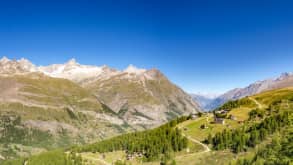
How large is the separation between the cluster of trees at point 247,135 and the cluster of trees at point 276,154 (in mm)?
22244

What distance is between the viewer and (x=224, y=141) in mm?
183750

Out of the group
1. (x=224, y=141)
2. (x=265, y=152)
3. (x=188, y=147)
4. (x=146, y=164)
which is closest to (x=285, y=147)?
(x=265, y=152)

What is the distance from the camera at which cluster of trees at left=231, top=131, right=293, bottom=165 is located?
4621 inches

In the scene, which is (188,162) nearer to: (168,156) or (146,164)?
(168,156)

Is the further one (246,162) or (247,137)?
(247,137)

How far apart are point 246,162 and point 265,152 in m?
10.1

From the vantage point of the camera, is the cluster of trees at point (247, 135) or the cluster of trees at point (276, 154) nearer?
the cluster of trees at point (276, 154)

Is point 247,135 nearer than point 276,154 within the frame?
No

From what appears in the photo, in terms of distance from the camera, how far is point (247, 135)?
17775cm

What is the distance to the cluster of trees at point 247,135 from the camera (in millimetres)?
170750

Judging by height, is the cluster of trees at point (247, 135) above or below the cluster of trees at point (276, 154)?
above

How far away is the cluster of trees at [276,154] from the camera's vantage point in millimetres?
117369

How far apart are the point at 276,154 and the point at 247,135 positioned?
51883 mm

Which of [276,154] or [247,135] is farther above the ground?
[247,135]
